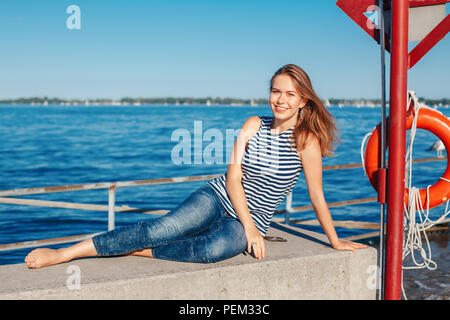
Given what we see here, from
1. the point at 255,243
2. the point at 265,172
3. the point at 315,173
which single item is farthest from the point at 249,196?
the point at 315,173

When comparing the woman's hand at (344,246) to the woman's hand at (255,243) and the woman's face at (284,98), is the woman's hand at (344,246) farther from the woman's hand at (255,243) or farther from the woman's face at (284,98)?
the woman's face at (284,98)

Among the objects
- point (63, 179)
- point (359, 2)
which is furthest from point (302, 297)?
point (63, 179)

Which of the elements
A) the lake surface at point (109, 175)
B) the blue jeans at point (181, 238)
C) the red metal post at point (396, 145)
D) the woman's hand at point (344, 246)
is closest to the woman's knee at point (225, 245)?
the blue jeans at point (181, 238)

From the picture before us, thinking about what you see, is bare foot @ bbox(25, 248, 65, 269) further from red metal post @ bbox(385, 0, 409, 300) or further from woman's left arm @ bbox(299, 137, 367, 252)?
red metal post @ bbox(385, 0, 409, 300)

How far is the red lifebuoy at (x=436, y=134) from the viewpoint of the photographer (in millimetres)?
2818

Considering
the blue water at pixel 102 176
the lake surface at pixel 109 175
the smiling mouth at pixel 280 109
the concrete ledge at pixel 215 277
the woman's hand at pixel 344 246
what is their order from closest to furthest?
the concrete ledge at pixel 215 277 → the smiling mouth at pixel 280 109 → the woman's hand at pixel 344 246 → the lake surface at pixel 109 175 → the blue water at pixel 102 176

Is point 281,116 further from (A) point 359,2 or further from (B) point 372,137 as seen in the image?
(A) point 359,2

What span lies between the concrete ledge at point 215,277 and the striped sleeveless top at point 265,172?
11.6 inches

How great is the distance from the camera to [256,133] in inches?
114

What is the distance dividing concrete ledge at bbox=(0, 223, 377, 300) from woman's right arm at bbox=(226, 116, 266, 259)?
0.09 metres

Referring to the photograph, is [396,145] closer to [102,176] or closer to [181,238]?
[181,238]

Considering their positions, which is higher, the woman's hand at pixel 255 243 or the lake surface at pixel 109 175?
the woman's hand at pixel 255 243

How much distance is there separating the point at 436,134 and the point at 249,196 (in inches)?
50.7

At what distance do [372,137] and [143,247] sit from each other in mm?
1504
